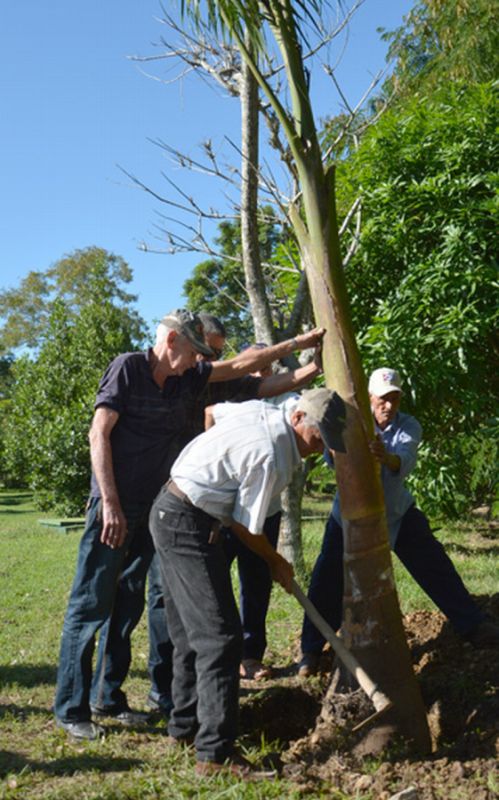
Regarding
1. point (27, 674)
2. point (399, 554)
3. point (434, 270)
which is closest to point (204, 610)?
point (399, 554)

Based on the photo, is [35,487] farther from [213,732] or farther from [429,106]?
[213,732]

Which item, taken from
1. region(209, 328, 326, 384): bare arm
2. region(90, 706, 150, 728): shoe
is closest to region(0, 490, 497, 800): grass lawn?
region(90, 706, 150, 728): shoe

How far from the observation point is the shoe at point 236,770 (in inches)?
153

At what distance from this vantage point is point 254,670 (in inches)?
217

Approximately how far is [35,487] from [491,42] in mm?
13422

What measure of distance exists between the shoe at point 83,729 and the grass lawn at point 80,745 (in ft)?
0.15

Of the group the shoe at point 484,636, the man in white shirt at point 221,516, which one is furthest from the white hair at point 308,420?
the shoe at point 484,636

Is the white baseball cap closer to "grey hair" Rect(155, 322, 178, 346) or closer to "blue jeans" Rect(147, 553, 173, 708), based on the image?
"grey hair" Rect(155, 322, 178, 346)

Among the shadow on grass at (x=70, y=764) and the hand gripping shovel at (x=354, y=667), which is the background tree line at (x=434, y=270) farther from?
the shadow on grass at (x=70, y=764)

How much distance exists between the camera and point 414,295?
24.6ft

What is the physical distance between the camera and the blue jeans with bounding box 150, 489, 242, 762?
3961 mm

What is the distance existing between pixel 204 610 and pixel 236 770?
28.4 inches

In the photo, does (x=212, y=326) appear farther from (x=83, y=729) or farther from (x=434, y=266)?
(x=434, y=266)

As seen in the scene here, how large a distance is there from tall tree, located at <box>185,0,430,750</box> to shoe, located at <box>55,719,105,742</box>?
1455mm
